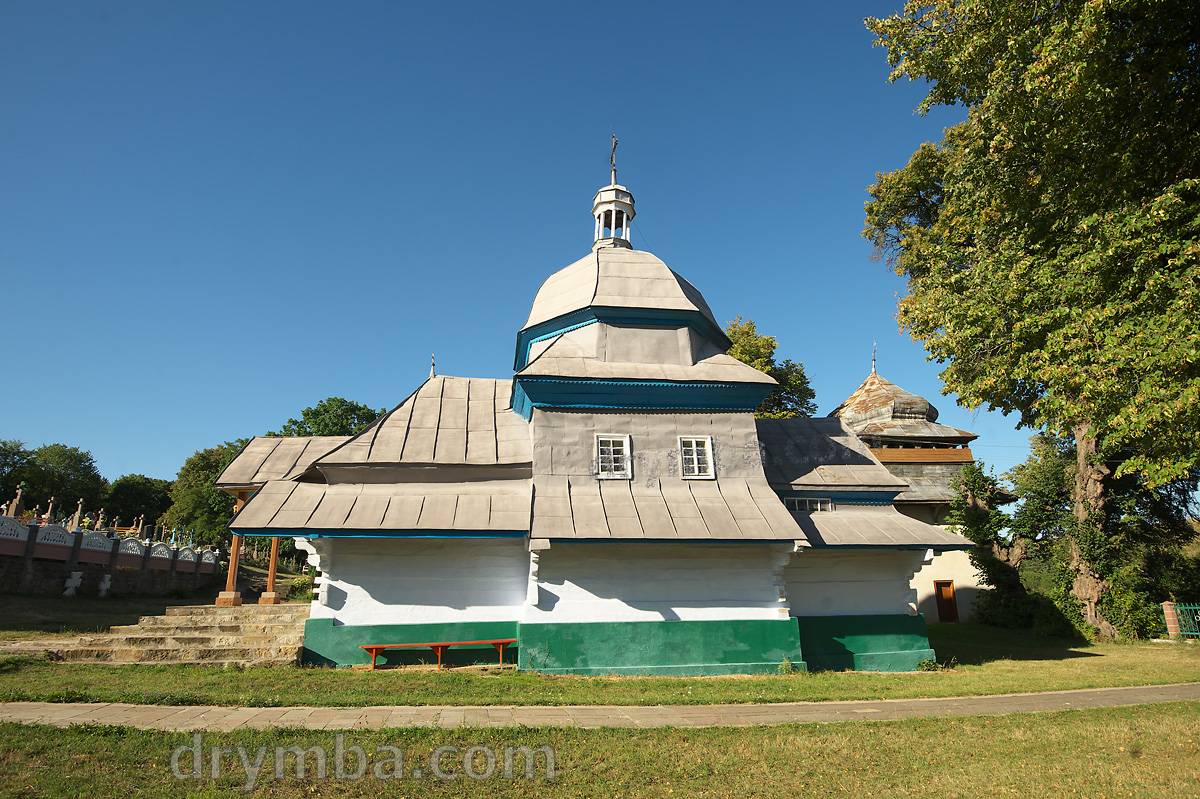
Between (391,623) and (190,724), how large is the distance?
5.95m

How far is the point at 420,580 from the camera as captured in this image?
45.4ft

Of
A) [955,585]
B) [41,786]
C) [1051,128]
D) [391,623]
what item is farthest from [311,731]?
[955,585]

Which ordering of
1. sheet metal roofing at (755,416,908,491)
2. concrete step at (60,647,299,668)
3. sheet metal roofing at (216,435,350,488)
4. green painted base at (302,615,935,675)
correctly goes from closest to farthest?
concrete step at (60,647,299,668)
green painted base at (302,615,935,675)
sheet metal roofing at (755,416,908,491)
sheet metal roofing at (216,435,350,488)

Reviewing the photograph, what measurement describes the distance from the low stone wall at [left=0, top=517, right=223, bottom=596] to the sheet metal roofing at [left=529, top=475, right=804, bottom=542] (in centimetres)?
1653

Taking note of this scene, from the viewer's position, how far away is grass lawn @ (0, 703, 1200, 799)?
19.3 ft

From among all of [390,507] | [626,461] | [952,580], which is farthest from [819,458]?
[952,580]

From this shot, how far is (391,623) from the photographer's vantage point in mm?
13461

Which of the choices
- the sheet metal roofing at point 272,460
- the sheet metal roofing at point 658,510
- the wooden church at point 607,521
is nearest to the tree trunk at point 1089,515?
the wooden church at point 607,521

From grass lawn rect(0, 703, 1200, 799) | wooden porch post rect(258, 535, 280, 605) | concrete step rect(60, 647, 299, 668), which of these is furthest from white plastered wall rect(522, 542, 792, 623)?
wooden porch post rect(258, 535, 280, 605)

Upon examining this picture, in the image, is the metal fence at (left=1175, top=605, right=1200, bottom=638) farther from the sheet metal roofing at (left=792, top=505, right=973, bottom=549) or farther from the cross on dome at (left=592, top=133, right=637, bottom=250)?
the cross on dome at (left=592, top=133, right=637, bottom=250)

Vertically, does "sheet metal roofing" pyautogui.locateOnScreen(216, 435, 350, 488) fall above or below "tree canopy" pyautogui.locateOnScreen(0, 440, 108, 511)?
below

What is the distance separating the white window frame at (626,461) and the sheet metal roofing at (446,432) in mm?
1536

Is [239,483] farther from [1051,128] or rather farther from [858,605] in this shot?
[1051,128]

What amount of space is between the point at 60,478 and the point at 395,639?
2456 inches
